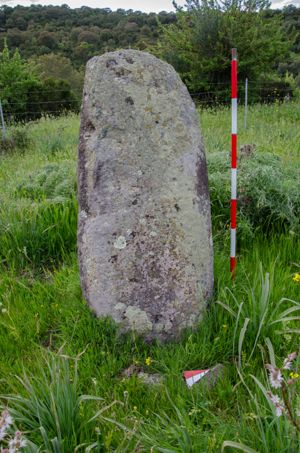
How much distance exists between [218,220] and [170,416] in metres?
2.23

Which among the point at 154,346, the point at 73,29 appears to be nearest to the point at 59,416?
the point at 154,346

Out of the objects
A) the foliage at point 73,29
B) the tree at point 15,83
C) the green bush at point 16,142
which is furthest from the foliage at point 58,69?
the green bush at point 16,142

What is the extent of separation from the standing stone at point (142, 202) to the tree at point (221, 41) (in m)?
15.2

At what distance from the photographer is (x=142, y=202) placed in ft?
8.67

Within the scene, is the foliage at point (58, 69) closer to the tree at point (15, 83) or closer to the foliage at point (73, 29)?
the foliage at point (73, 29)

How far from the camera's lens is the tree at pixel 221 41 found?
1686cm

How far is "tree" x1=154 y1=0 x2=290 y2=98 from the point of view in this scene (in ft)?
55.3

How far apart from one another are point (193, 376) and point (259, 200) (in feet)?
6.10

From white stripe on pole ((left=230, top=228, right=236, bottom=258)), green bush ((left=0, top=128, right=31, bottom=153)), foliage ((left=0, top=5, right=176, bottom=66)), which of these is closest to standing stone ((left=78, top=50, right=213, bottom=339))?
white stripe on pole ((left=230, top=228, right=236, bottom=258))

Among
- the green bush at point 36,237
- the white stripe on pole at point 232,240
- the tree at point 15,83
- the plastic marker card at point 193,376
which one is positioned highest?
the tree at point 15,83

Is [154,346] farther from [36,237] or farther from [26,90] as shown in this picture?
[26,90]

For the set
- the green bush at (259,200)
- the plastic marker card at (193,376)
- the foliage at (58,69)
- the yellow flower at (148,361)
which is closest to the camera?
the plastic marker card at (193,376)

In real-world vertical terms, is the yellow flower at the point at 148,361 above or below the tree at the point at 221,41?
below

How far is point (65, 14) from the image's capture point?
170 feet
